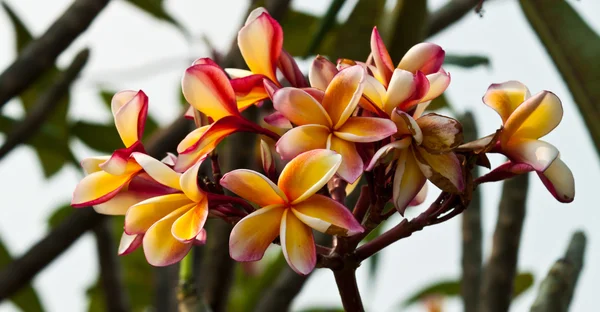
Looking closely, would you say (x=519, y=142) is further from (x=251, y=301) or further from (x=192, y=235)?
(x=251, y=301)

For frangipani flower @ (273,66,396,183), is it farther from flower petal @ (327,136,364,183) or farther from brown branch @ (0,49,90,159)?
brown branch @ (0,49,90,159)

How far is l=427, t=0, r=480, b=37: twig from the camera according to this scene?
1044 mm

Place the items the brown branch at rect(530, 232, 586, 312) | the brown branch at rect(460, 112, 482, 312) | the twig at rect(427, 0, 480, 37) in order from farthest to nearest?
the twig at rect(427, 0, 480, 37) → the brown branch at rect(460, 112, 482, 312) → the brown branch at rect(530, 232, 586, 312)

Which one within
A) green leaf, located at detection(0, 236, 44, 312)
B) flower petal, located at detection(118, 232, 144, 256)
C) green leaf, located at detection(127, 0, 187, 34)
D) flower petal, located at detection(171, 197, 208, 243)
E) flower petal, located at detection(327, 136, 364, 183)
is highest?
flower petal, located at detection(327, 136, 364, 183)

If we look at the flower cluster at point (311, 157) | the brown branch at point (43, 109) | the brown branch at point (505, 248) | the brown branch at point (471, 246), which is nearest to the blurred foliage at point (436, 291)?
the brown branch at point (471, 246)

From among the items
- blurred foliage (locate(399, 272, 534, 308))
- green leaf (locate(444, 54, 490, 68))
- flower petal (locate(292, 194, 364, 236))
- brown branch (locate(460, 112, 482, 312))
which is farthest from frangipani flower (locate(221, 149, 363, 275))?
blurred foliage (locate(399, 272, 534, 308))

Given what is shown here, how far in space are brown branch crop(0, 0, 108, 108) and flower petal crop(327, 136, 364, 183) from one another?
1.76 ft

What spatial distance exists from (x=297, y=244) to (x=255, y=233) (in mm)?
21

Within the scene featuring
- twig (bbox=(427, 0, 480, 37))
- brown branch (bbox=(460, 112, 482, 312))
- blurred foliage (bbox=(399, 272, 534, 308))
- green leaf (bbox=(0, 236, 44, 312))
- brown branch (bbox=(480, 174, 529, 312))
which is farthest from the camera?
blurred foliage (bbox=(399, 272, 534, 308))

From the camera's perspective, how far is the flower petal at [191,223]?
1.18 ft

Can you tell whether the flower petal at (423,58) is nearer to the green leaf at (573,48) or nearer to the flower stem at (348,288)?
the flower stem at (348,288)

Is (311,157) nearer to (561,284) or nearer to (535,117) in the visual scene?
(535,117)

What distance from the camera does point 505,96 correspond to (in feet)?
1.36

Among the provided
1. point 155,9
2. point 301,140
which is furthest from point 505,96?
point 155,9
